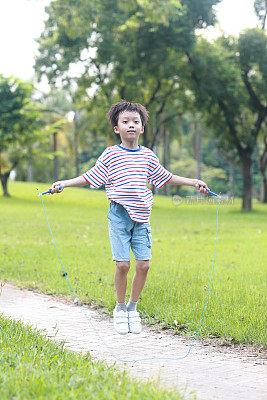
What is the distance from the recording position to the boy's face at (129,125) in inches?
216

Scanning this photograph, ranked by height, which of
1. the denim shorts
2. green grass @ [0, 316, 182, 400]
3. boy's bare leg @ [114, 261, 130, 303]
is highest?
the denim shorts

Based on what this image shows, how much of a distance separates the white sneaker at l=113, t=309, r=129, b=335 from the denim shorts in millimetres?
585

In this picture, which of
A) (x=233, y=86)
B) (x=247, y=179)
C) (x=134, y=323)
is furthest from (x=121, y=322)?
(x=247, y=179)

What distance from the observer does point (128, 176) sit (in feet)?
17.7

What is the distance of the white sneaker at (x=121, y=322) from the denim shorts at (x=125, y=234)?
585 millimetres

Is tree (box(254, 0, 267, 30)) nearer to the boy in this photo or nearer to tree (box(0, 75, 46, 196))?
tree (box(0, 75, 46, 196))

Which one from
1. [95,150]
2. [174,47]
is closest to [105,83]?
[174,47]

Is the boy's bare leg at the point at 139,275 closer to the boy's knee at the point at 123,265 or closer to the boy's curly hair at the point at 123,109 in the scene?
the boy's knee at the point at 123,265

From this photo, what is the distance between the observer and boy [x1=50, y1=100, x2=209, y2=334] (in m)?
5.40

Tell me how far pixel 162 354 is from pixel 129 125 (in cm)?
208

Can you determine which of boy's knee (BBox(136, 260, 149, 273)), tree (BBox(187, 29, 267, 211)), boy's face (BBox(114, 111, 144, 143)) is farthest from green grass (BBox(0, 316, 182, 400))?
tree (BBox(187, 29, 267, 211))

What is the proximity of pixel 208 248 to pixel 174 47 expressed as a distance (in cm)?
1528

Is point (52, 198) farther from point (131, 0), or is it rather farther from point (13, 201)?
point (131, 0)

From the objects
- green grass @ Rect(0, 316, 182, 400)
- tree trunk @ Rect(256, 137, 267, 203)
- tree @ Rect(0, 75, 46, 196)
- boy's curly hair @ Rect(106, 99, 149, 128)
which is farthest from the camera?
tree trunk @ Rect(256, 137, 267, 203)
